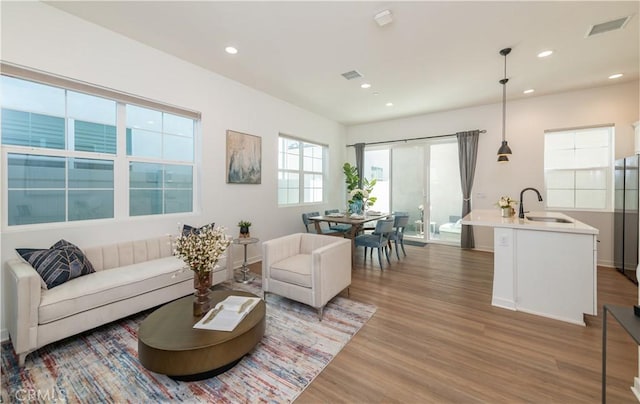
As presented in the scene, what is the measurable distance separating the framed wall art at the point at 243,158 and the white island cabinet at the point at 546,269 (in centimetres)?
338

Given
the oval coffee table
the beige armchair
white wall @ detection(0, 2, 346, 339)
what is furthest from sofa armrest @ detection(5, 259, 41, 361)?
the beige armchair

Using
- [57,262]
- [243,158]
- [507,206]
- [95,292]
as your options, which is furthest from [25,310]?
[507,206]

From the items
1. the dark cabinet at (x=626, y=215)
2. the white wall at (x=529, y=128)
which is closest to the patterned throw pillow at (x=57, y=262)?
the white wall at (x=529, y=128)

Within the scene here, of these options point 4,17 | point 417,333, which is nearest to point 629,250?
point 417,333

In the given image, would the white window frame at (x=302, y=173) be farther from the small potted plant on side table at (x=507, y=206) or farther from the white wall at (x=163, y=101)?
the small potted plant on side table at (x=507, y=206)

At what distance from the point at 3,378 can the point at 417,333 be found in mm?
3139

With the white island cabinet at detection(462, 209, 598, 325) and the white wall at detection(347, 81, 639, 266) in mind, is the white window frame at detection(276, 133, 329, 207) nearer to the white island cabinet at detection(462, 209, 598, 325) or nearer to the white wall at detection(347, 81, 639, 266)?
the white wall at detection(347, 81, 639, 266)

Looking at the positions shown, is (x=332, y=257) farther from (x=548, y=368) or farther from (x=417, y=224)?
Answer: (x=417, y=224)

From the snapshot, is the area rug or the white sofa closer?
the area rug

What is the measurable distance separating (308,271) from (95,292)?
1865 millimetres

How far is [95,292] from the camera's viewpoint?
7.01 feet

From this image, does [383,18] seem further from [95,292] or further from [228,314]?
[95,292]

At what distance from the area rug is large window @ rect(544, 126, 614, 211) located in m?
4.98

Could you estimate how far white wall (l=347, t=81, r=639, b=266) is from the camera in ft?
13.8
